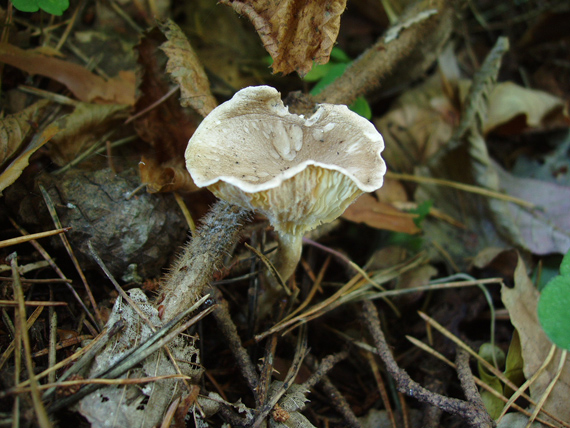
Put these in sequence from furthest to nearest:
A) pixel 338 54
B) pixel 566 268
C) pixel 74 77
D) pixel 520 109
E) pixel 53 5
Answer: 1. pixel 520 109
2. pixel 338 54
3. pixel 74 77
4. pixel 53 5
5. pixel 566 268

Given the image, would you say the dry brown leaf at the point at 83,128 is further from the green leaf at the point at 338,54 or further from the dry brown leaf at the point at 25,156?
the green leaf at the point at 338,54

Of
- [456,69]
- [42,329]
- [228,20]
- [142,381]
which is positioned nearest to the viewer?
[142,381]

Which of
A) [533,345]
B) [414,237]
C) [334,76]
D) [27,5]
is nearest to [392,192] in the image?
[414,237]

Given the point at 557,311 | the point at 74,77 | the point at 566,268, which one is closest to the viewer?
the point at 557,311

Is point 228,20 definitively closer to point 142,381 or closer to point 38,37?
point 38,37

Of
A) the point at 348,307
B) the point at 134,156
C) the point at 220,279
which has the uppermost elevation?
the point at 134,156

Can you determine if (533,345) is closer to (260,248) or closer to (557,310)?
(557,310)

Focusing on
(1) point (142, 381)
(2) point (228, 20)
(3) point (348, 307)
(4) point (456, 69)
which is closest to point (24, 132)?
(1) point (142, 381)

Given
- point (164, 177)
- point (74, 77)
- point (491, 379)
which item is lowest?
point (491, 379)

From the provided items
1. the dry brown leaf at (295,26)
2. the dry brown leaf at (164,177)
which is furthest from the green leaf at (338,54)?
the dry brown leaf at (164,177)
